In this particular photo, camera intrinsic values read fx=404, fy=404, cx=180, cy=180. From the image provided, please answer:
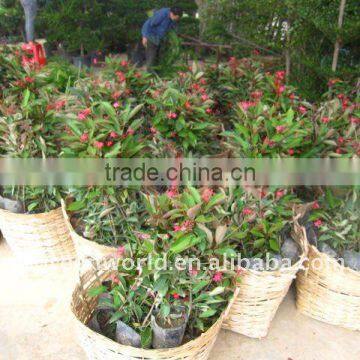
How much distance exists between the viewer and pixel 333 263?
1.75 meters

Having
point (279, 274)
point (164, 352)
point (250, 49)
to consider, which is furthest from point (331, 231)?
point (250, 49)

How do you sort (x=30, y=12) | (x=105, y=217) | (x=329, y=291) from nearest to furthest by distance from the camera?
(x=329, y=291) < (x=105, y=217) < (x=30, y=12)

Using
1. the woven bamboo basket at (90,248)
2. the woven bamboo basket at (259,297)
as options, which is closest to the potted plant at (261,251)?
the woven bamboo basket at (259,297)

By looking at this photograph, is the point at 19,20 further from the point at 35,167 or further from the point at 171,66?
the point at 35,167

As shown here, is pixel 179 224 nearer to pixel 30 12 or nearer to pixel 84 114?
pixel 84 114

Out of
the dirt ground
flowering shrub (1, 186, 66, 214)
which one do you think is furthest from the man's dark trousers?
the dirt ground

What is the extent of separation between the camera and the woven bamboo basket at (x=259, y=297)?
1.68m

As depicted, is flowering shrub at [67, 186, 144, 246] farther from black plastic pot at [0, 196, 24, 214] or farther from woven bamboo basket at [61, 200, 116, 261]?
black plastic pot at [0, 196, 24, 214]

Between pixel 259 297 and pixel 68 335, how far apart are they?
915mm

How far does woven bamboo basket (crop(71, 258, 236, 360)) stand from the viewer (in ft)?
4.61

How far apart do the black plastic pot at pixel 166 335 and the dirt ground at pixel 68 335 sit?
0.42m

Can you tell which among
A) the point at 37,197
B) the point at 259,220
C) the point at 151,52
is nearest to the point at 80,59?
the point at 151,52

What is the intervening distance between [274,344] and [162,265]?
784 mm

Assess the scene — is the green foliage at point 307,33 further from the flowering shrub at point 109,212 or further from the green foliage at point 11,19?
the green foliage at point 11,19
